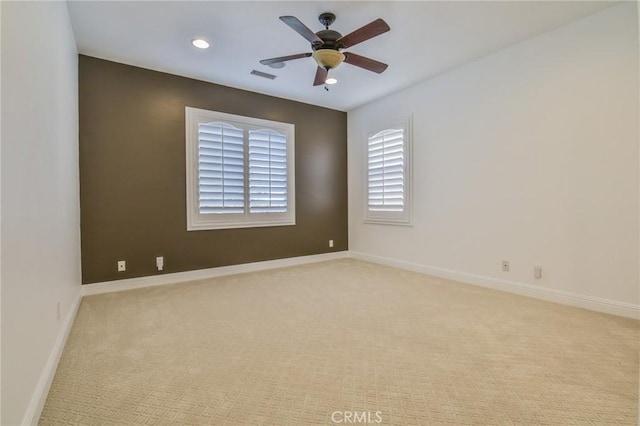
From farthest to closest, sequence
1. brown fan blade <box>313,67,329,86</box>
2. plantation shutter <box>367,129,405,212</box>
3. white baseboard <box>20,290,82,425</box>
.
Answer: plantation shutter <box>367,129,405,212</box>, brown fan blade <box>313,67,329,86</box>, white baseboard <box>20,290,82,425</box>

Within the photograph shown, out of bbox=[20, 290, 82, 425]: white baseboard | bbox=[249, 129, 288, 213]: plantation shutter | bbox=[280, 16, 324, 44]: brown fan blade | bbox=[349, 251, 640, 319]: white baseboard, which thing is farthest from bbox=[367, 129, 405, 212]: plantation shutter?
bbox=[20, 290, 82, 425]: white baseboard

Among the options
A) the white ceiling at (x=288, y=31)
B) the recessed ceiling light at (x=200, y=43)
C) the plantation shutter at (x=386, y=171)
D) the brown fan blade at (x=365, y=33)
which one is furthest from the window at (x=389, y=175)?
the recessed ceiling light at (x=200, y=43)

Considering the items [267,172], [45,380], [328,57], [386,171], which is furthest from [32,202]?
[386,171]

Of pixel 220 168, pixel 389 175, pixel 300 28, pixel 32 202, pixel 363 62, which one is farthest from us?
pixel 389 175

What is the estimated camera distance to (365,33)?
2.40 m

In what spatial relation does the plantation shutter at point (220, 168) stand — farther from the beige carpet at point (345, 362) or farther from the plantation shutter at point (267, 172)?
the beige carpet at point (345, 362)

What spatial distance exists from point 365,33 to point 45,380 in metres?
3.06

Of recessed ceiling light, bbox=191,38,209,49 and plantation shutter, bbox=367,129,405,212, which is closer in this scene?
recessed ceiling light, bbox=191,38,209,49

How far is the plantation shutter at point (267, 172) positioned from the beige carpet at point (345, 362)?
1.76 m

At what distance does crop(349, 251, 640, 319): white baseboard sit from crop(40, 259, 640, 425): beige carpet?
0.13 m

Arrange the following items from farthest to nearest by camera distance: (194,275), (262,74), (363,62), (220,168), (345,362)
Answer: (220,168), (194,275), (262,74), (363,62), (345,362)

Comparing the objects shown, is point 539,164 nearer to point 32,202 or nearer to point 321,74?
point 321,74

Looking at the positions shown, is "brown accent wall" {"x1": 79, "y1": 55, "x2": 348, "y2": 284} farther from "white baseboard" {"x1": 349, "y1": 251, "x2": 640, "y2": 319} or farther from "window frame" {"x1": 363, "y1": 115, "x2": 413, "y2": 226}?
"white baseboard" {"x1": 349, "y1": 251, "x2": 640, "y2": 319}

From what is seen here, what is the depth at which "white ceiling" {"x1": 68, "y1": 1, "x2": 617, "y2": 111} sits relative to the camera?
8.53ft
